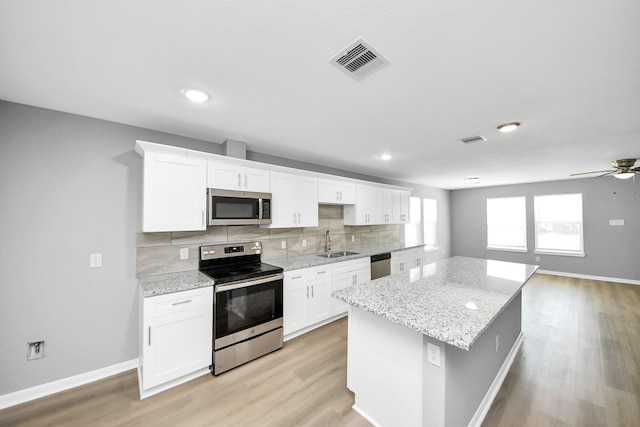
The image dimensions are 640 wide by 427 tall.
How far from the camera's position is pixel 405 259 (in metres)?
5.04

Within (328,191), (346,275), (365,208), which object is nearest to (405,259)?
(365,208)

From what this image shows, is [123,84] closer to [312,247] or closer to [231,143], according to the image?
[231,143]

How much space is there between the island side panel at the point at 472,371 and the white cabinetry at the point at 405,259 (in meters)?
2.27

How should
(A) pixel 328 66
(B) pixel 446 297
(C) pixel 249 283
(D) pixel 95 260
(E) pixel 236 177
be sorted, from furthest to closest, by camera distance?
1. (E) pixel 236 177
2. (C) pixel 249 283
3. (D) pixel 95 260
4. (B) pixel 446 297
5. (A) pixel 328 66

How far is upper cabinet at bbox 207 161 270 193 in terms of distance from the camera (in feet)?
8.85

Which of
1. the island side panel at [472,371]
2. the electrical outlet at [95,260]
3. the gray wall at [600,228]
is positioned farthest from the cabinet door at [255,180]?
the gray wall at [600,228]

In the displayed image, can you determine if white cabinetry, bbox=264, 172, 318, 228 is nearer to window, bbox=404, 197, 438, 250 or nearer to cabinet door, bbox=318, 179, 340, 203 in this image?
cabinet door, bbox=318, 179, 340, 203

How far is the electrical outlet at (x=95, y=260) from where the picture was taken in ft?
7.54

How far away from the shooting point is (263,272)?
2666mm

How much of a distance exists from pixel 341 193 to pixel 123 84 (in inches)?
121

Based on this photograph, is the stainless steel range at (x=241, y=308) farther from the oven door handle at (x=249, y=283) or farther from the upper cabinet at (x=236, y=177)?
the upper cabinet at (x=236, y=177)

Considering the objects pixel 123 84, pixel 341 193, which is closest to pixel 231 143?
pixel 123 84

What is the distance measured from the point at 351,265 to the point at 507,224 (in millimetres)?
5979

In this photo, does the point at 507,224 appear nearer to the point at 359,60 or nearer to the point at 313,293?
the point at 313,293
